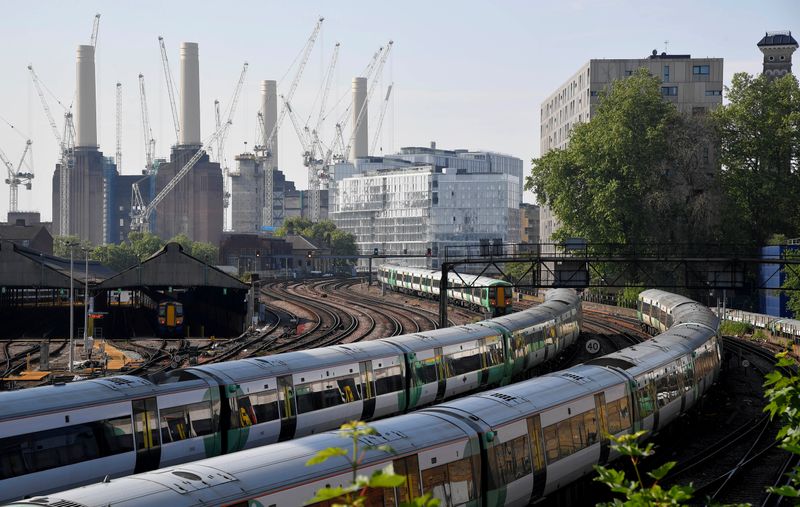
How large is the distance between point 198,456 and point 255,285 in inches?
1968

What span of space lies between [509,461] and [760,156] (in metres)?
69.4

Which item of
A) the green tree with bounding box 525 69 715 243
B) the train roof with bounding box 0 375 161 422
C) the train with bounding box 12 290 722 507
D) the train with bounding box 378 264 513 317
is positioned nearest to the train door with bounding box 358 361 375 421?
the train with bounding box 12 290 722 507

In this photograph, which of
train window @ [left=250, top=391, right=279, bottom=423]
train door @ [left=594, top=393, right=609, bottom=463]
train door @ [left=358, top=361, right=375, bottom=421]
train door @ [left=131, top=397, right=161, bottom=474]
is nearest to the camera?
train door @ [left=131, top=397, right=161, bottom=474]

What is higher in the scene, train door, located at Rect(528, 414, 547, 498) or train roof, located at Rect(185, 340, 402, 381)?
train roof, located at Rect(185, 340, 402, 381)

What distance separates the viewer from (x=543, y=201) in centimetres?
8512

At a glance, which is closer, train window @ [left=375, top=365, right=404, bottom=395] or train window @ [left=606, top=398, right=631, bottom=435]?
train window @ [left=606, top=398, right=631, bottom=435]

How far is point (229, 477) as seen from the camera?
13.7 metres

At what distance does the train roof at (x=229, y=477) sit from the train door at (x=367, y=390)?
32.4ft

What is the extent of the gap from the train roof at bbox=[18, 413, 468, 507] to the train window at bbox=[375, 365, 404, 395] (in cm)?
1079

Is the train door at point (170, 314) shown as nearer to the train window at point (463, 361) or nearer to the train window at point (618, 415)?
the train window at point (463, 361)

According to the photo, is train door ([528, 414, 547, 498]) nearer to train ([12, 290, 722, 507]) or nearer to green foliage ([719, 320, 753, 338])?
train ([12, 290, 722, 507])

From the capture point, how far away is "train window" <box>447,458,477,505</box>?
1720cm

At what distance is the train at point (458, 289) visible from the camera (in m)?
67.5

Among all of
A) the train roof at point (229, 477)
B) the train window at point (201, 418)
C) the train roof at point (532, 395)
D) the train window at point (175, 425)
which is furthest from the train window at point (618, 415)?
the train window at point (175, 425)
